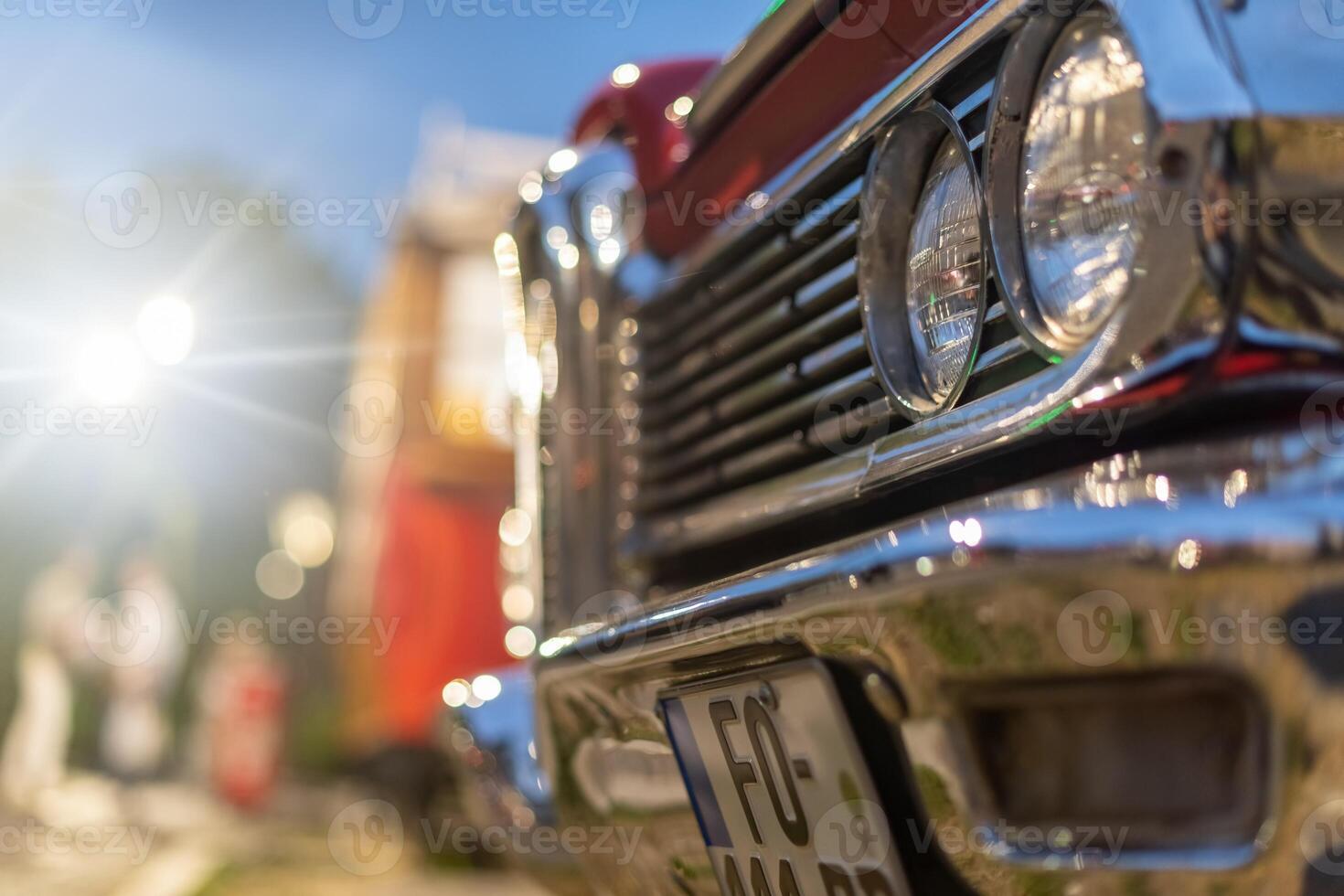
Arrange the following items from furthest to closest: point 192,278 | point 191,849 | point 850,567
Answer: point 192,278, point 191,849, point 850,567

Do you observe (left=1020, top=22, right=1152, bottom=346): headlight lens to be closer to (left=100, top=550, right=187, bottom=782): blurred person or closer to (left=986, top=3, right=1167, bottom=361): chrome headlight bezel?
(left=986, top=3, right=1167, bottom=361): chrome headlight bezel

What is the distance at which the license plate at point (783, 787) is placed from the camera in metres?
1.18

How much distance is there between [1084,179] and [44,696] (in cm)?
1059

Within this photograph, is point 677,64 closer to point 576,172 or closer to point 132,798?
point 576,172

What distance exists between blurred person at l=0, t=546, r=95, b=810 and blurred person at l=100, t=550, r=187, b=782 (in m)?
0.88

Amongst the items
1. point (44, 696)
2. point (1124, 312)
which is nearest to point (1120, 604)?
point (1124, 312)

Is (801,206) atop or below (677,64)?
below

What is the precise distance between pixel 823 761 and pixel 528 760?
131cm

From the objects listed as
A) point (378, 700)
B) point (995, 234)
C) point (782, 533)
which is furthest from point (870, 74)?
point (378, 700)

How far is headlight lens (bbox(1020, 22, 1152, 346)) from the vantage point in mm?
1114

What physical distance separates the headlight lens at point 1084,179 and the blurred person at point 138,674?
11.4 m

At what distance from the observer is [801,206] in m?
1.82

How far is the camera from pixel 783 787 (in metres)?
1.33

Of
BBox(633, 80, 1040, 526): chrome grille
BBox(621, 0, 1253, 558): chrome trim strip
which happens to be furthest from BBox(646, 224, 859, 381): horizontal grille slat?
BBox(621, 0, 1253, 558): chrome trim strip
